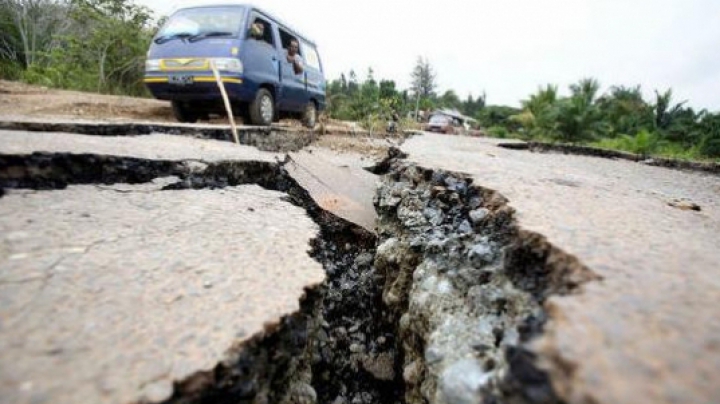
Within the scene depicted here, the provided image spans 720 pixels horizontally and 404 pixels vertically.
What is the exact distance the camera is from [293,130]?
15.8 ft

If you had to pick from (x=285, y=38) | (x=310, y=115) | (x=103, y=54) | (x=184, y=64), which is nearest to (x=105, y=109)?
(x=184, y=64)

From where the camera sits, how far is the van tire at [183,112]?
17.3 ft

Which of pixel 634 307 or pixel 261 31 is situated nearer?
pixel 634 307

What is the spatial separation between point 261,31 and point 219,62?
92 centimetres

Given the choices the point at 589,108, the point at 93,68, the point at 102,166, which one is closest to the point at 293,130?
the point at 102,166

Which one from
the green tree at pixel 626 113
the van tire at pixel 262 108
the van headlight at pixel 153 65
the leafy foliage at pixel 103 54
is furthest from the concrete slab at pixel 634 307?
the green tree at pixel 626 113

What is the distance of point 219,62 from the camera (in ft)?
14.4

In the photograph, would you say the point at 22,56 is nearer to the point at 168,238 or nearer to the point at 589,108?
the point at 168,238

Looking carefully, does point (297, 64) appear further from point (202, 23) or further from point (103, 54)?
point (103, 54)

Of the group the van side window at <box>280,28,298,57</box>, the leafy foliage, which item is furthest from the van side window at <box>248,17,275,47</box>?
the leafy foliage

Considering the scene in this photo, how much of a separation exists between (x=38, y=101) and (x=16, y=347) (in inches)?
240

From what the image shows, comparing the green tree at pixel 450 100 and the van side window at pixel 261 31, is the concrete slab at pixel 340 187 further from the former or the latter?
the green tree at pixel 450 100

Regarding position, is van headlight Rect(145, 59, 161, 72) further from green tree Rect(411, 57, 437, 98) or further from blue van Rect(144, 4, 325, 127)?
green tree Rect(411, 57, 437, 98)

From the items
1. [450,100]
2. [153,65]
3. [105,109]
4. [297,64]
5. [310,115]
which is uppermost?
[450,100]
